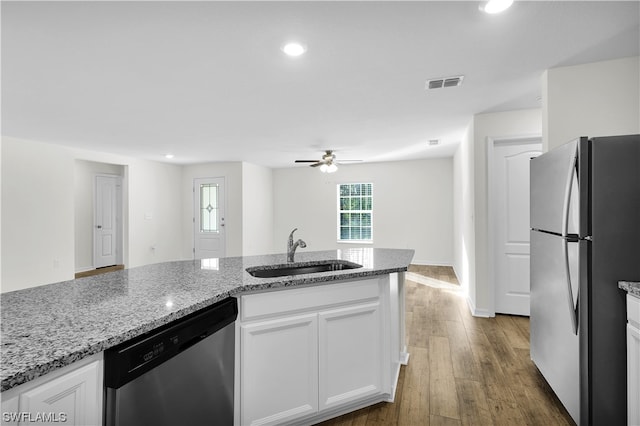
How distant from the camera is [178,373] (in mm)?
1292

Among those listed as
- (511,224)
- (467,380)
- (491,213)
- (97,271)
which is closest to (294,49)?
(467,380)

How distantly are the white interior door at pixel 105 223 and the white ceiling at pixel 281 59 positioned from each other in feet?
9.70

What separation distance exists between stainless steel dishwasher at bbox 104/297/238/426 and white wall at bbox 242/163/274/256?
239 inches

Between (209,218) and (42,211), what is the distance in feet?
10.6

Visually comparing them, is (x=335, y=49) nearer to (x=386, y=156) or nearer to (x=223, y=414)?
(x=223, y=414)

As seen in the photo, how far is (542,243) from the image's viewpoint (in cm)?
224

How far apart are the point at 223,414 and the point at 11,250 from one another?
5025 mm

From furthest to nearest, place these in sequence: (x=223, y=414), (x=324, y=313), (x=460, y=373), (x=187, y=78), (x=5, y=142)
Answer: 1. (x=5, y=142)
2. (x=187, y=78)
3. (x=460, y=373)
4. (x=324, y=313)
5. (x=223, y=414)

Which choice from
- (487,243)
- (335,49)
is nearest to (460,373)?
(487,243)

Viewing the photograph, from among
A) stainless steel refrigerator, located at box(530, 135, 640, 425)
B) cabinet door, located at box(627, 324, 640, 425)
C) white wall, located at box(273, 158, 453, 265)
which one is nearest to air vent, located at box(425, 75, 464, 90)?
stainless steel refrigerator, located at box(530, 135, 640, 425)

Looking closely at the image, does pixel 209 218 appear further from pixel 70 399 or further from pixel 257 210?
pixel 70 399

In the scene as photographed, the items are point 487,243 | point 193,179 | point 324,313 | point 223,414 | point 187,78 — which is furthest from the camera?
point 193,179

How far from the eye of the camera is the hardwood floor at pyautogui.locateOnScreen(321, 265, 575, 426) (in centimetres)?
200

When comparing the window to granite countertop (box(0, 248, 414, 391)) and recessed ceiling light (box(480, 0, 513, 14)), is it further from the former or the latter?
recessed ceiling light (box(480, 0, 513, 14))
